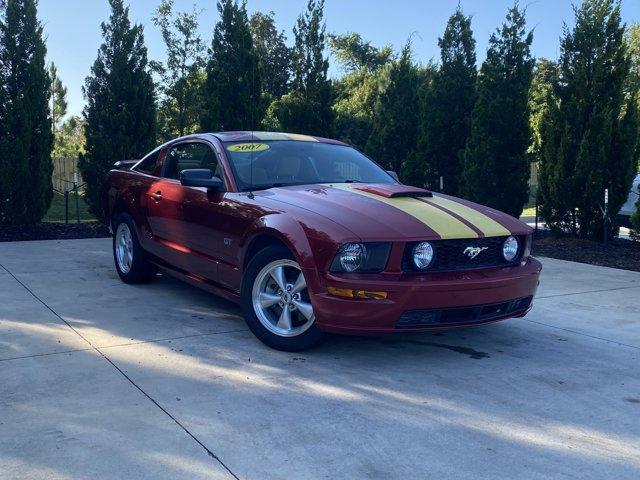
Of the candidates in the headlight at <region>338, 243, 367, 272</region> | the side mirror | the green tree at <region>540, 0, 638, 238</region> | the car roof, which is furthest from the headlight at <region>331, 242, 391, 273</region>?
the green tree at <region>540, 0, 638, 238</region>

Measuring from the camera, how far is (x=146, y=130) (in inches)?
475

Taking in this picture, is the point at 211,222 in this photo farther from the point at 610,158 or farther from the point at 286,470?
the point at 610,158

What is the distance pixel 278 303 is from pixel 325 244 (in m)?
0.72

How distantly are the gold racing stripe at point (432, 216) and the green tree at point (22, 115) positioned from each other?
833cm

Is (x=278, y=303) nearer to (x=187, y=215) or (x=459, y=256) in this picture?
(x=459, y=256)

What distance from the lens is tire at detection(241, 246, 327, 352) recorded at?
426cm

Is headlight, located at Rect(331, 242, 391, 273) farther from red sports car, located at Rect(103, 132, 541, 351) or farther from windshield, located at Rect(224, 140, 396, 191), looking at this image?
windshield, located at Rect(224, 140, 396, 191)

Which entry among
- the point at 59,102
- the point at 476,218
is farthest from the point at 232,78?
the point at 59,102

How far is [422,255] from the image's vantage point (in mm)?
3988

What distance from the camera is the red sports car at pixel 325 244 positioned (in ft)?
12.9

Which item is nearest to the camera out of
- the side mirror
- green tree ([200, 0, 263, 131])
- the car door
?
the side mirror

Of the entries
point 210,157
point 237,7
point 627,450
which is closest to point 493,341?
point 627,450

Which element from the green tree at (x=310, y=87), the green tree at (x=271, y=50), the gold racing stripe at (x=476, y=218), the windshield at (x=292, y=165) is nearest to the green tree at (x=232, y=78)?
the green tree at (x=310, y=87)

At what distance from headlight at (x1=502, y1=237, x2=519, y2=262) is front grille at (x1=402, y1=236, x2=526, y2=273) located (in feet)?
0.09
